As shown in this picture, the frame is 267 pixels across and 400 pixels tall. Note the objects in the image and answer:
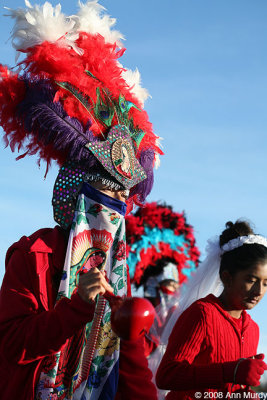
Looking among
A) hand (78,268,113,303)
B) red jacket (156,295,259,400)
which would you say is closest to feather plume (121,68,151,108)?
red jacket (156,295,259,400)

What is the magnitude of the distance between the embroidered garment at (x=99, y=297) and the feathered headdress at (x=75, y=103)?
211 mm

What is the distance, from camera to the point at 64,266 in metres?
3.17

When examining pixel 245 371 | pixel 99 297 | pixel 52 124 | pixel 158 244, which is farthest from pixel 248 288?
pixel 158 244

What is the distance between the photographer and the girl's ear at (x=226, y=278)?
3848 millimetres

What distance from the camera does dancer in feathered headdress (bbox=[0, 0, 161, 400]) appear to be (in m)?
2.95

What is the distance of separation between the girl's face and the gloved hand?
0.51m

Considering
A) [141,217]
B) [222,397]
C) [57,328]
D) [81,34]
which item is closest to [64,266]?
[57,328]

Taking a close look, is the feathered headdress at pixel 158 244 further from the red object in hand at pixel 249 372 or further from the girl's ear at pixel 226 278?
the red object in hand at pixel 249 372

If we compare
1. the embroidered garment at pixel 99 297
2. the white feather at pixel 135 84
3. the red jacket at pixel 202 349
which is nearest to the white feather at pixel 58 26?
the white feather at pixel 135 84

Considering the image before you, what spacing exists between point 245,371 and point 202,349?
423 mm

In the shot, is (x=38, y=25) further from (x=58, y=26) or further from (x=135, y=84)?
Answer: (x=135, y=84)

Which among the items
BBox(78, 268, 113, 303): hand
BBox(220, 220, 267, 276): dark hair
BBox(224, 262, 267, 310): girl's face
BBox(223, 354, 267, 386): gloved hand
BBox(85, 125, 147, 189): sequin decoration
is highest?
BBox(85, 125, 147, 189): sequin decoration

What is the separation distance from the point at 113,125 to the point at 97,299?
1.04 m

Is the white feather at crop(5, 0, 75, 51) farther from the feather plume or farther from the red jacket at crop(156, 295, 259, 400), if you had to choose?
the red jacket at crop(156, 295, 259, 400)
